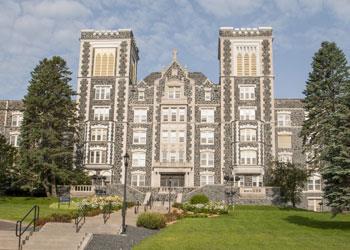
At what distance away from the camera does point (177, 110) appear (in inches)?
2188

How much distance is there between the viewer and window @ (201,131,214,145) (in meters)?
54.6

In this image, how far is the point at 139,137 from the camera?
5538cm

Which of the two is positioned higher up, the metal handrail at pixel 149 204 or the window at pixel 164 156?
the window at pixel 164 156

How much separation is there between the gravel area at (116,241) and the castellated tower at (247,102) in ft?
98.2

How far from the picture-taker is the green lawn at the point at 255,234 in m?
19.4

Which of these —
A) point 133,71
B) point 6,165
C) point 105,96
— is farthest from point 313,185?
point 6,165

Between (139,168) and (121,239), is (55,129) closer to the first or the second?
(139,168)

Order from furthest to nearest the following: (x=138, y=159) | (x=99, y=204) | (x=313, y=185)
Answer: (x=138, y=159) → (x=313, y=185) → (x=99, y=204)

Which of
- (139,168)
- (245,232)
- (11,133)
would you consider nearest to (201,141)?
(139,168)

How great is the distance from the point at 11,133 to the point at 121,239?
4389 centimetres

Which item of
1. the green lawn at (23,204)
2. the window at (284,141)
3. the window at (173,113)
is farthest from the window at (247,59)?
the green lawn at (23,204)

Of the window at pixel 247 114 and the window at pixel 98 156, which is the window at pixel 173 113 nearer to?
the window at pixel 247 114

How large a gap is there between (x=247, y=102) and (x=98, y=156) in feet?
59.1

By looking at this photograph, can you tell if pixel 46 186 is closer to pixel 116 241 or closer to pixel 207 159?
pixel 207 159
